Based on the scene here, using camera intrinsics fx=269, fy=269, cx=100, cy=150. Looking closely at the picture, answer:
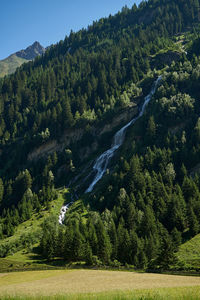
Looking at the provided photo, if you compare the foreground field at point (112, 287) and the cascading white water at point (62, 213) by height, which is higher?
the cascading white water at point (62, 213)

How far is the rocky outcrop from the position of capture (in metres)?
167

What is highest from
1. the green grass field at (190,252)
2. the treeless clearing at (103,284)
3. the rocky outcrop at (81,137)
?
the rocky outcrop at (81,137)

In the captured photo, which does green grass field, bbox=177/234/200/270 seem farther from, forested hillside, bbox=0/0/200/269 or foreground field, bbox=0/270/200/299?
foreground field, bbox=0/270/200/299

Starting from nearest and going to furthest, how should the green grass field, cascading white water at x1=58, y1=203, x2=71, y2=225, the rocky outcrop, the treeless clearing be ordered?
the treeless clearing < the green grass field < cascading white water at x1=58, y1=203, x2=71, y2=225 < the rocky outcrop

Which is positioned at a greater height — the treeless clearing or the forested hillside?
the forested hillside

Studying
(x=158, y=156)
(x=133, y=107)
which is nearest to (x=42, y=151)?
(x=133, y=107)

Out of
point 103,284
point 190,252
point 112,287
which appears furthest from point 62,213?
point 112,287

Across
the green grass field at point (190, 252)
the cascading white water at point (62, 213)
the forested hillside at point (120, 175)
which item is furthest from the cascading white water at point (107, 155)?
the green grass field at point (190, 252)

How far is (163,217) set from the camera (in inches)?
3501

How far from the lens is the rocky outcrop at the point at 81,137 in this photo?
167250mm

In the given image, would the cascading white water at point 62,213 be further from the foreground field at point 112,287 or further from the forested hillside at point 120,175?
the foreground field at point 112,287

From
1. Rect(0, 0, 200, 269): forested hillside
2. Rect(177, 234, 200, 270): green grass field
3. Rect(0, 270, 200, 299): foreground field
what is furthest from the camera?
Rect(0, 0, 200, 269): forested hillside

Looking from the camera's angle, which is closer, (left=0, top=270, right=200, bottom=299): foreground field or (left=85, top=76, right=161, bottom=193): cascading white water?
(left=0, top=270, right=200, bottom=299): foreground field

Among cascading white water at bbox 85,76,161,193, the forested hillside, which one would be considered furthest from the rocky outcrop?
cascading white water at bbox 85,76,161,193
